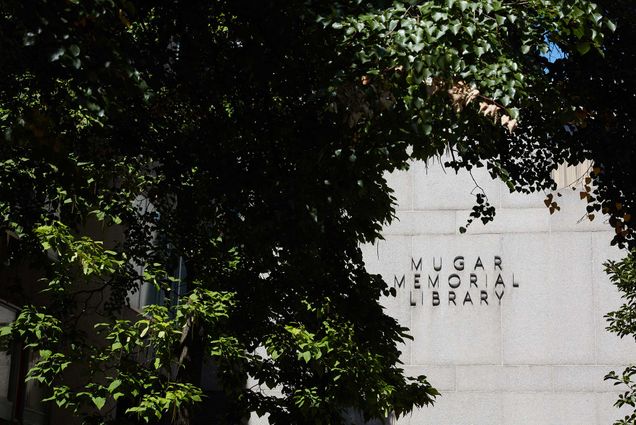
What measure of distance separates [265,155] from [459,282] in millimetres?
13385

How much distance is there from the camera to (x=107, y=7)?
9.53m

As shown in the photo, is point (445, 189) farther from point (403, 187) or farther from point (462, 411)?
point (462, 411)

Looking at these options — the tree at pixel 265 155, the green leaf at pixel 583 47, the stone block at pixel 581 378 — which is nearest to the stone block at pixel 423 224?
the stone block at pixel 581 378

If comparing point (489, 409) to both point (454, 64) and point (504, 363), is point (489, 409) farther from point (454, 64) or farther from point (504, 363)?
point (454, 64)

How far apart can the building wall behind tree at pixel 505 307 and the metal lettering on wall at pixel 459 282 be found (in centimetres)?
2

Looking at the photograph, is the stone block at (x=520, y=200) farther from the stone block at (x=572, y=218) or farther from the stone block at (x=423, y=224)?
the stone block at (x=423, y=224)

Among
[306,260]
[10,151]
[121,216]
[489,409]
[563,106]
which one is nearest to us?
[563,106]

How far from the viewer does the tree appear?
36.4 feet

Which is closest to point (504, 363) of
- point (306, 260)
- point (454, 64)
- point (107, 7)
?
point (306, 260)

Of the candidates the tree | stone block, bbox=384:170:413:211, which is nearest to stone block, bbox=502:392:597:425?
stone block, bbox=384:170:413:211

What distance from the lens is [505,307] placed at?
87.5 ft

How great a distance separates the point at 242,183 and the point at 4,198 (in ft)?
9.26

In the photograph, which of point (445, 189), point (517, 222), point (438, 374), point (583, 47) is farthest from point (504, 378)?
point (583, 47)

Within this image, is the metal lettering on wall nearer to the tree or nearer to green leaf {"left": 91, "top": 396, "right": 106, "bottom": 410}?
the tree
